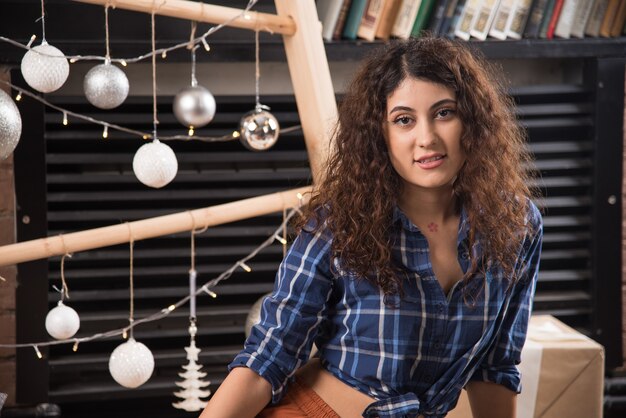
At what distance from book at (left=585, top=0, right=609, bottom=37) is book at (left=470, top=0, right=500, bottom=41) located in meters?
0.32

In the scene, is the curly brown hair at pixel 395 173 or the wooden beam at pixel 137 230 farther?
the wooden beam at pixel 137 230

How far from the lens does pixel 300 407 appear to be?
1.57 meters

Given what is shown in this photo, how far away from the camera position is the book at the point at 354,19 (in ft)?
8.79

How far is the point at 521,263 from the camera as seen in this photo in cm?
162

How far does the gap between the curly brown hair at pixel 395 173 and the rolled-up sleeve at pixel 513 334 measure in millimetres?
50

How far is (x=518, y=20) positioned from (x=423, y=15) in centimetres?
31

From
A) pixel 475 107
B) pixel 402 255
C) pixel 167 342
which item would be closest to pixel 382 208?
pixel 402 255

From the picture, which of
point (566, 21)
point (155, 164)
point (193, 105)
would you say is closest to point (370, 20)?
point (566, 21)

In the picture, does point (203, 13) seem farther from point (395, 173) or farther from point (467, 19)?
point (467, 19)

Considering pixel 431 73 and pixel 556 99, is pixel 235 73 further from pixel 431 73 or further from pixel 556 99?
pixel 431 73

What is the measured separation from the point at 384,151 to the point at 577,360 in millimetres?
1036

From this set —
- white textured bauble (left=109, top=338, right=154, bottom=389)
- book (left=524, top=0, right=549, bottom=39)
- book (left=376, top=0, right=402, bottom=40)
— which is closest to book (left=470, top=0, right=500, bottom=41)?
book (left=524, top=0, right=549, bottom=39)

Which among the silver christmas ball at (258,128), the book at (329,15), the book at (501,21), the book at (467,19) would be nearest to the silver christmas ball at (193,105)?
the silver christmas ball at (258,128)

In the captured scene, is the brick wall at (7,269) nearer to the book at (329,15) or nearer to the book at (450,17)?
the book at (329,15)
